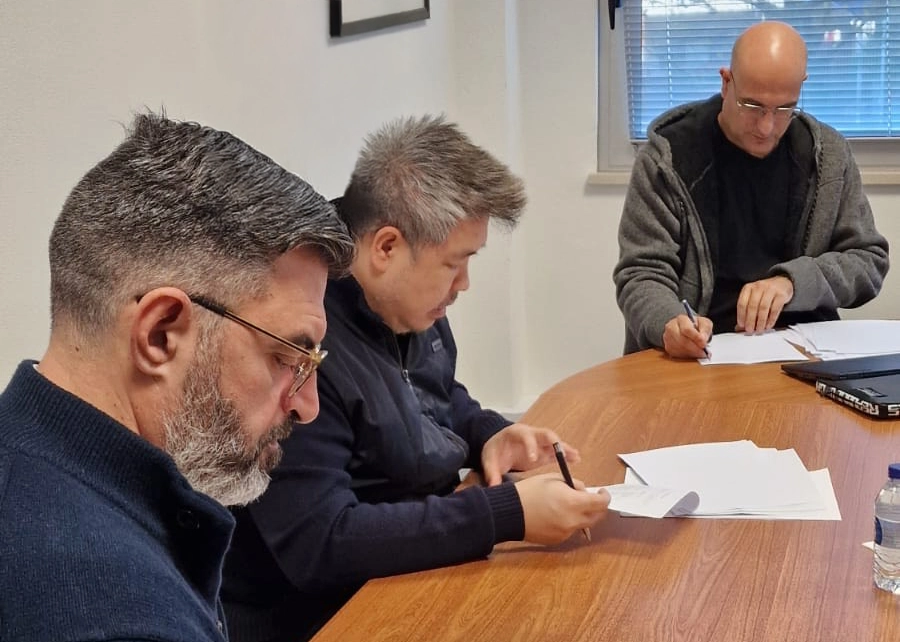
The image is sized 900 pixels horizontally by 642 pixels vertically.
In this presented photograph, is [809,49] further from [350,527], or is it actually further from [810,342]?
[350,527]

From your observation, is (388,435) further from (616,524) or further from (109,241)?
(109,241)

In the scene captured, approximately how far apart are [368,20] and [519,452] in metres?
1.42

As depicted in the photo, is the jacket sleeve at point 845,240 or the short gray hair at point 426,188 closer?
the short gray hair at point 426,188

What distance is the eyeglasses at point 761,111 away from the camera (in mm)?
2572

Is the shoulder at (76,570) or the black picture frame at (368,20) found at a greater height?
the black picture frame at (368,20)

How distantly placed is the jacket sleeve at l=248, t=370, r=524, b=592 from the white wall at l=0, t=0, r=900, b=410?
40cm

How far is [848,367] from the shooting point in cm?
209

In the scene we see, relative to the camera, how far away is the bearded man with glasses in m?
2.56

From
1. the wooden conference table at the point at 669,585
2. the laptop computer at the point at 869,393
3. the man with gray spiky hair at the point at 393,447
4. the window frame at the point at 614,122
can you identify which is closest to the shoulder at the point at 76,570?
the wooden conference table at the point at 669,585

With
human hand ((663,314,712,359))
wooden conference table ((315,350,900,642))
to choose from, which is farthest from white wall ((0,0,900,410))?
human hand ((663,314,712,359))

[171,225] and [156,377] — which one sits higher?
[171,225]

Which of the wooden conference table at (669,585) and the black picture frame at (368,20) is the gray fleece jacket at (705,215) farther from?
the wooden conference table at (669,585)

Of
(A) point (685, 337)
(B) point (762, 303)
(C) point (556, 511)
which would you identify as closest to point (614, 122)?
(B) point (762, 303)

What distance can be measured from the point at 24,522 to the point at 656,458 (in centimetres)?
114
